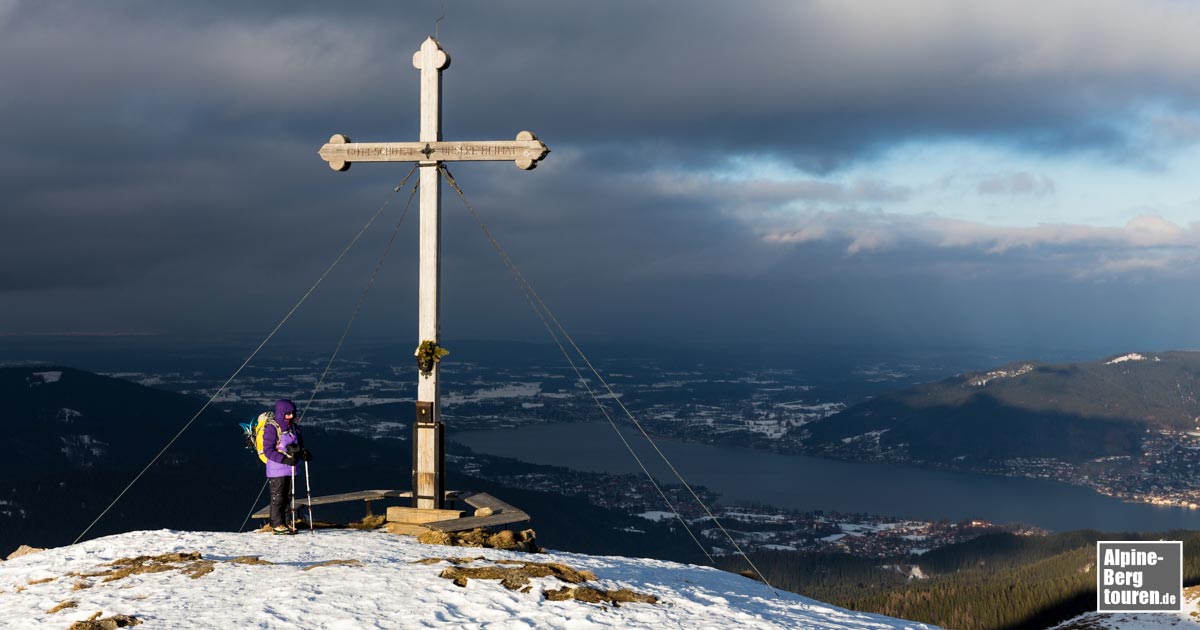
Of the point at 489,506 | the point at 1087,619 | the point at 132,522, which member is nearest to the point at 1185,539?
the point at 1087,619

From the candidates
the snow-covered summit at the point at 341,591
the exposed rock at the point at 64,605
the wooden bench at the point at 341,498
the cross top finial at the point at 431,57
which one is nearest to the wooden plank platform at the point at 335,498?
the wooden bench at the point at 341,498

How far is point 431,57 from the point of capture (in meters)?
20.0

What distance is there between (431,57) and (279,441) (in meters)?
8.32

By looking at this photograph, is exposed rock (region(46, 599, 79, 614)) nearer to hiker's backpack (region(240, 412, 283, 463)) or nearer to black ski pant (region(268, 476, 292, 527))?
hiker's backpack (region(240, 412, 283, 463))

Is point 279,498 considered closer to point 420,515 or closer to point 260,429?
point 260,429

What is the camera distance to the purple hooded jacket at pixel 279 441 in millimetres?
17656

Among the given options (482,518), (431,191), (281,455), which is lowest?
(482,518)

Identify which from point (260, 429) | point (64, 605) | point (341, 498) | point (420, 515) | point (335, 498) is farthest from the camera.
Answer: point (335, 498)

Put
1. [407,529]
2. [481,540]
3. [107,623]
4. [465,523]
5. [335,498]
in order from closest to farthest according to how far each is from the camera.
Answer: [107,623]
[481,540]
[465,523]
[407,529]
[335,498]

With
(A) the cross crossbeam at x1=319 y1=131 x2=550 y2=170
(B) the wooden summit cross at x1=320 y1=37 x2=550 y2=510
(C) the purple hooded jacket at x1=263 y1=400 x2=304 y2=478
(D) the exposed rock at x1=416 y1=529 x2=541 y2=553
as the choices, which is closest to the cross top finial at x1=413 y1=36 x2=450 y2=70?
(B) the wooden summit cross at x1=320 y1=37 x2=550 y2=510

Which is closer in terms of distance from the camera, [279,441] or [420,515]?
[279,441]

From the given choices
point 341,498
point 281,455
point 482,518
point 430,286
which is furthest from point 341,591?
point 430,286

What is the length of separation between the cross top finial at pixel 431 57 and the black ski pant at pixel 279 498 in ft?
28.6

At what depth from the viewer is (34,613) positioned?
11.7 metres
